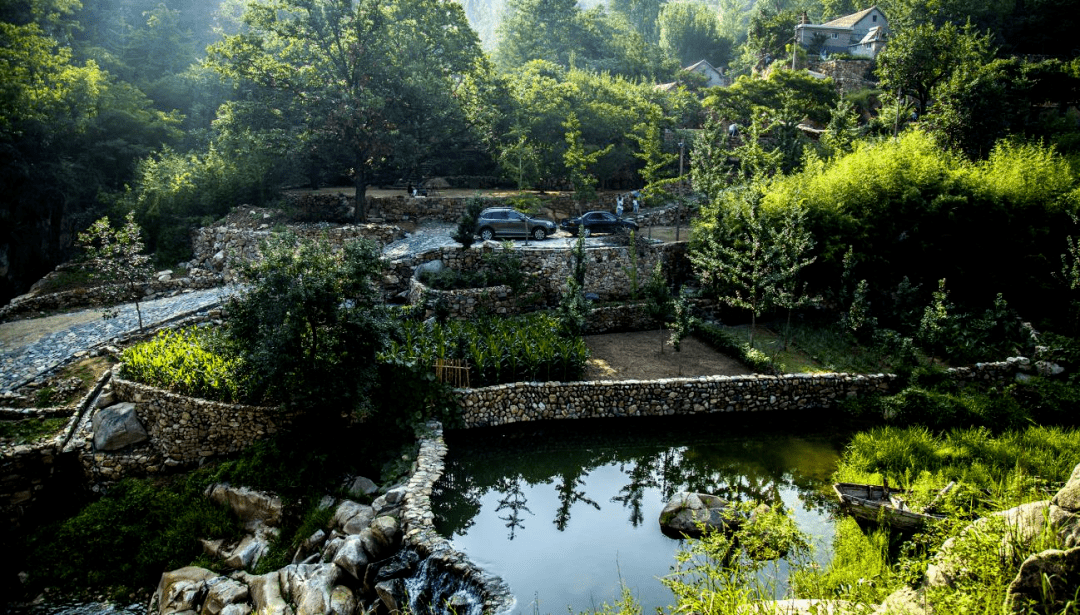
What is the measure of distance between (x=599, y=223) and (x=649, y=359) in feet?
35.1

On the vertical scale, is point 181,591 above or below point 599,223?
below

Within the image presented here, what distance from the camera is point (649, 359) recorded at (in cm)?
2173

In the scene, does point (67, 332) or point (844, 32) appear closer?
point (67, 332)

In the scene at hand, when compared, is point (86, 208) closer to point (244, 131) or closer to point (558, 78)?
point (244, 131)

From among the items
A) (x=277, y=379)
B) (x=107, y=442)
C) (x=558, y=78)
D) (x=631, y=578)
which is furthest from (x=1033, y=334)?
(x=558, y=78)

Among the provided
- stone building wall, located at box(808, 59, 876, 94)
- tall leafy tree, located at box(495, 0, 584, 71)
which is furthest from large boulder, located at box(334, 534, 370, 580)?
tall leafy tree, located at box(495, 0, 584, 71)

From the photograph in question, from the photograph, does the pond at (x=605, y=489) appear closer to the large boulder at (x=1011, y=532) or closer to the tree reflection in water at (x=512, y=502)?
the tree reflection in water at (x=512, y=502)

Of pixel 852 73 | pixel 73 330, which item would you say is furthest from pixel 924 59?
pixel 73 330

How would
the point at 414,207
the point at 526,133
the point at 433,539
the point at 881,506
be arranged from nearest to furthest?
the point at 433,539 → the point at 881,506 → the point at 414,207 → the point at 526,133

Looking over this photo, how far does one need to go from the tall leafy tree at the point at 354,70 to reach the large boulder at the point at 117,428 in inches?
662

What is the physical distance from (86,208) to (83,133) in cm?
375

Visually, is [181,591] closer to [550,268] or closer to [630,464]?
[630,464]

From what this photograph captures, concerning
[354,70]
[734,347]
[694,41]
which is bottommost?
[734,347]

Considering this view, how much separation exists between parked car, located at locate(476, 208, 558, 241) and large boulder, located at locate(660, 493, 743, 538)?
16368 mm
